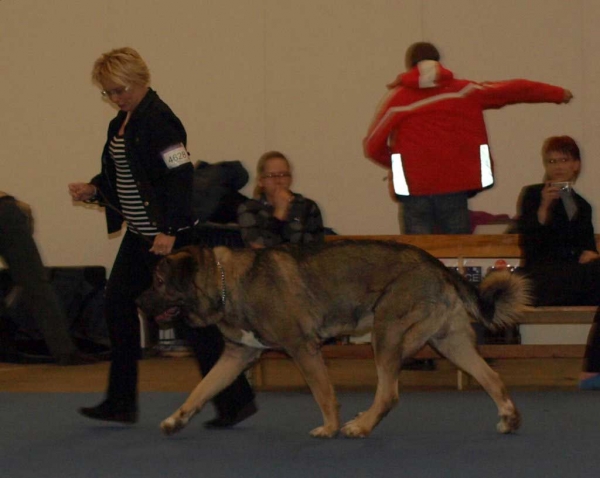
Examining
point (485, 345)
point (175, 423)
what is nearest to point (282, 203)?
point (485, 345)

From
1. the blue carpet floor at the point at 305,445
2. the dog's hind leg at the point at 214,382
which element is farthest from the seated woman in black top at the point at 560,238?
the dog's hind leg at the point at 214,382

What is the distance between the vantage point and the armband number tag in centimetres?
439

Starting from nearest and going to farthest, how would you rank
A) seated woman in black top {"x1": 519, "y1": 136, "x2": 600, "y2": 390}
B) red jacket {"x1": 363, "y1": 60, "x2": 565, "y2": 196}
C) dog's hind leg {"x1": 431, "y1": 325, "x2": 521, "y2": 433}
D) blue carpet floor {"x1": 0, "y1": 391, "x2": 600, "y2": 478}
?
1. blue carpet floor {"x1": 0, "y1": 391, "x2": 600, "y2": 478}
2. dog's hind leg {"x1": 431, "y1": 325, "x2": 521, "y2": 433}
3. seated woman in black top {"x1": 519, "y1": 136, "x2": 600, "y2": 390}
4. red jacket {"x1": 363, "y1": 60, "x2": 565, "y2": 196}

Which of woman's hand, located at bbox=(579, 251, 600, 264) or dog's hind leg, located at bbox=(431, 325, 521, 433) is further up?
woman's hand, located at bbox=(579, 251, 600, 264)

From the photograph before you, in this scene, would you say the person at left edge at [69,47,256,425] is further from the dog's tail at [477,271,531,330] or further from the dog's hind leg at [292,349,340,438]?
the dog's tail at [477,271,531,330]

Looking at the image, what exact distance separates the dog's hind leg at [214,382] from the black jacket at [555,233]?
8.31ft

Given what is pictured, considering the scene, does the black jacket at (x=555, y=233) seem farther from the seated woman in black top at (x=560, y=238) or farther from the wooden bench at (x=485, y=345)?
the wooden bench at (x=485, y=345)

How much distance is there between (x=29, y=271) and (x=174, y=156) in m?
1.24

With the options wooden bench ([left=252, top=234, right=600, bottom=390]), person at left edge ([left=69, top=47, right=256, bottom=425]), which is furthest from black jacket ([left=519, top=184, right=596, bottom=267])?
person at left edge ([left=69, top=47, right=256, bottom=425])

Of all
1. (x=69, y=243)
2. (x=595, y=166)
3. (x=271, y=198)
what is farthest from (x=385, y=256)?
(x=69, y=243)

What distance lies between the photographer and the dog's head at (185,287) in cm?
438

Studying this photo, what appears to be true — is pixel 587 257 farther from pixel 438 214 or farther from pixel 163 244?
pixel 163 244

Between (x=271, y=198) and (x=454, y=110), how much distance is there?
54.2 inches

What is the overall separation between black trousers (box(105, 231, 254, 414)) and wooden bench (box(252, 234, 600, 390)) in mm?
1694
